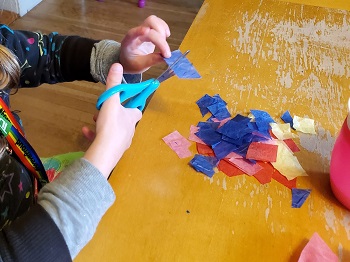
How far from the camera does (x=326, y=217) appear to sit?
1.77 feet

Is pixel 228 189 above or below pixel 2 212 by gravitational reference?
above

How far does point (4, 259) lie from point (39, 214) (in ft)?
0.19

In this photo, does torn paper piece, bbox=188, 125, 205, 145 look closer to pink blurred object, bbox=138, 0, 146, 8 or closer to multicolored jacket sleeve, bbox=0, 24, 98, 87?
multicolored jacket sleeve, bbox=0, 24, 98, 87

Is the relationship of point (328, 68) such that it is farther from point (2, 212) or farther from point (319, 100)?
point (2, 212)

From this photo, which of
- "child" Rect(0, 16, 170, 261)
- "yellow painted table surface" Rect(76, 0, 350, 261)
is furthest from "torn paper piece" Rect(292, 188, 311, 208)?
"child" Rect(0, 16, 170, 261)

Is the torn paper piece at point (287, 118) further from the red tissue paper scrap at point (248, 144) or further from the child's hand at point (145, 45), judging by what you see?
the child's hand at point (145, 45)

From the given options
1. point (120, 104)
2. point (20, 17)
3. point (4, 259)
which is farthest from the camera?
point (20, 17)

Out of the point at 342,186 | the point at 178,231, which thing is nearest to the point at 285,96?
the point at 342,186

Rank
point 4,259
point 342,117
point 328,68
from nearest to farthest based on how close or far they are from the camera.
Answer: point 4,259, point 342,117, point 328,68

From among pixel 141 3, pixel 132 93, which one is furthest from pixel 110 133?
pixel 141 3

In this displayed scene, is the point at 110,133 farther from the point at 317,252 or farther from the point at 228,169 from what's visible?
the point at 317,252

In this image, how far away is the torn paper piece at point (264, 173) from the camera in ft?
1.90

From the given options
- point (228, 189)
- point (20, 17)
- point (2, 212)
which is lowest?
point (20, 17)

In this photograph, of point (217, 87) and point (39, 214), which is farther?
point (217, 87)
